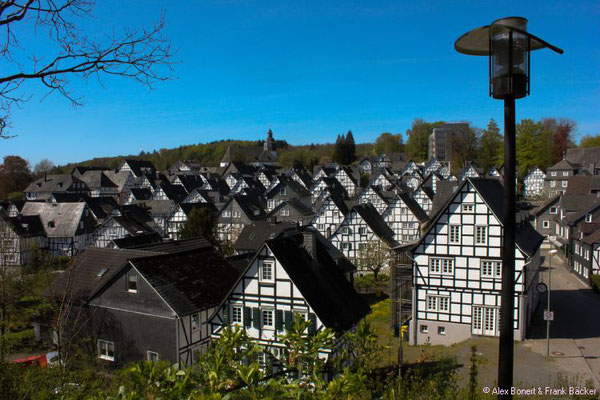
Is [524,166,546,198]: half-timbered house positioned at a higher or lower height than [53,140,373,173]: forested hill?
lower

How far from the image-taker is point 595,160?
77.4 meters

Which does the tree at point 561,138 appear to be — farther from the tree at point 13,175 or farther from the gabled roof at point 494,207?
the tree at point 13,175

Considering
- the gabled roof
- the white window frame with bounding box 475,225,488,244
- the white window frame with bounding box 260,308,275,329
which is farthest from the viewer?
the white window frame with bounding box 475,225,488,244

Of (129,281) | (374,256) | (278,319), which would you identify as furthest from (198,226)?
(278,319)

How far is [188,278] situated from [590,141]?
105m

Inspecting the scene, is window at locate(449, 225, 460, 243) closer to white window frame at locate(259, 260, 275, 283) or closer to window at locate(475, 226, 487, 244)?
window at locate(475, 226, 487, 244)

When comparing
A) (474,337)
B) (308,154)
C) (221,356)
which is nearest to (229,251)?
(474,337)

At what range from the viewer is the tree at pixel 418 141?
123m

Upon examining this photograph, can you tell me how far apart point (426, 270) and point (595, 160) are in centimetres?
6738

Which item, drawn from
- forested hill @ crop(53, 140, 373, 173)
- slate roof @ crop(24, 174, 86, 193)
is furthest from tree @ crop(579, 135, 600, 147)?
slate roof @ crop(24, 174, 86, 193)

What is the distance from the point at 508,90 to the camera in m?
4.79

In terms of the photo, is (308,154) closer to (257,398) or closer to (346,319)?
(346,319)

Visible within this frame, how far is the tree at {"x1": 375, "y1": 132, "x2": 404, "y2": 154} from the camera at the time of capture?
446 ft

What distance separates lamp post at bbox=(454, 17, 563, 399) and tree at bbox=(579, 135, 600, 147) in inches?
4323
